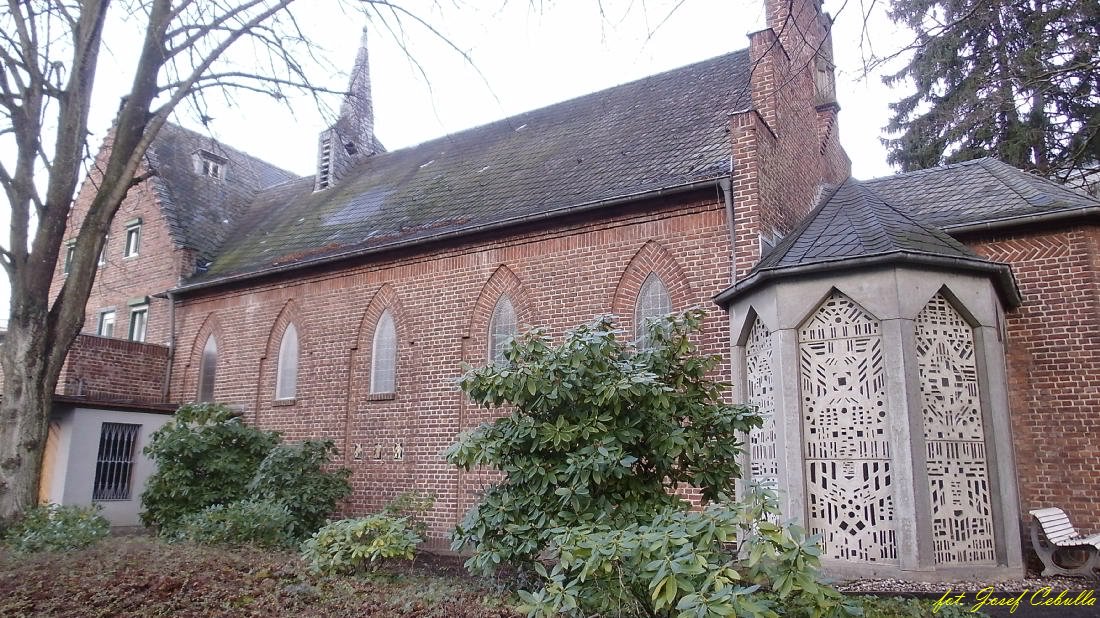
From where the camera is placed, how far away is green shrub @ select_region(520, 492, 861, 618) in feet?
14.0

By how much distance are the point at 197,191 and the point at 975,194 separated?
19.4 meters

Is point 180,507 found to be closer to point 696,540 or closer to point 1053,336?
point 696,540

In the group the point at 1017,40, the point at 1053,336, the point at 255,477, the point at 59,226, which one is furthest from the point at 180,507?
the point at 1017,40

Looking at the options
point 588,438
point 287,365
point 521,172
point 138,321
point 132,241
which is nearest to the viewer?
point 588,438

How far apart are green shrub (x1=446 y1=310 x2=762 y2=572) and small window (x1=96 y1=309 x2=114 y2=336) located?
17499 millimetres

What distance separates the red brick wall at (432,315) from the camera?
38.1ft

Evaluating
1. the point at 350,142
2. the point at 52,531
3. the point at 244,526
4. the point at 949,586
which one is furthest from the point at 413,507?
the point at 350,142

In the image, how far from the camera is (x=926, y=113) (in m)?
20.5

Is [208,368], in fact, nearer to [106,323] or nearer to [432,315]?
[106,323]

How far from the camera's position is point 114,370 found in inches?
679

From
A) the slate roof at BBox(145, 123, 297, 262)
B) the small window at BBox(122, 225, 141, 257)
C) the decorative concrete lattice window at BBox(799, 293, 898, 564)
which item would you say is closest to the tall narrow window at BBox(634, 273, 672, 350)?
the decorative concrete lattice window at BBox(799, 293, 898, 564)

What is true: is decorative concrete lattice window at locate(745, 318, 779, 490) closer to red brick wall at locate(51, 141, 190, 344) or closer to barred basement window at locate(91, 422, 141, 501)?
barred basement window at locate(91, 422, 141, 501)

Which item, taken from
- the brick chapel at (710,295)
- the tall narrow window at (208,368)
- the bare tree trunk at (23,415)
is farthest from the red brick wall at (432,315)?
the bare tree trunk at (23,415)

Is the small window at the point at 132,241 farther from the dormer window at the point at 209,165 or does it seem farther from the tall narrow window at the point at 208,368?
the tall narrow window at the point at 208,368
